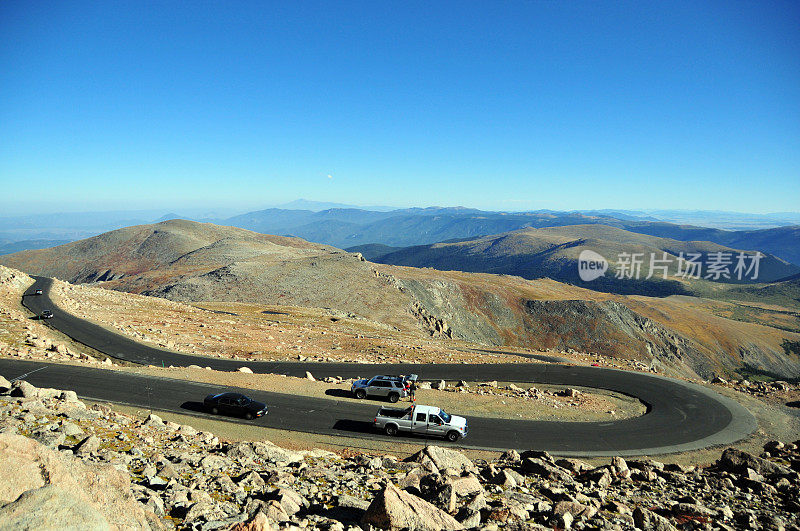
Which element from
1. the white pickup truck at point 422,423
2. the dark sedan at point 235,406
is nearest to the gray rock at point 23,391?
the dark sedan at point 235,406

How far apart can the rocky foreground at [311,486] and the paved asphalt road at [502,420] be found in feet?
16.6

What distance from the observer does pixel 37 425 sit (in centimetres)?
1377

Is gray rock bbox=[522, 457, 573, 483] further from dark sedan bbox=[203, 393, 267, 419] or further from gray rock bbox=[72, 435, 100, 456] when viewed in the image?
gray rock bbox=[72, 435, 100, 456]

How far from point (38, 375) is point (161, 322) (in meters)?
24.2

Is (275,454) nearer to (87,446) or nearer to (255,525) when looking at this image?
(87,446)

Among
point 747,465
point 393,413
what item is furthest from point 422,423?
point 747,465

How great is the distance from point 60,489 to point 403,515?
699cm

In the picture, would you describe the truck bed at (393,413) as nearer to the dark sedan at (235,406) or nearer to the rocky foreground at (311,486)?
the rocky foreground at (311,486)

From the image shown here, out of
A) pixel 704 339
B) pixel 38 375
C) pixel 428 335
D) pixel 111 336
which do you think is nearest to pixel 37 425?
pixel 38 375

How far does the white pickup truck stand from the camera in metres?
21.5

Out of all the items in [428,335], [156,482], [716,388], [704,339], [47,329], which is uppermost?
[156,482]

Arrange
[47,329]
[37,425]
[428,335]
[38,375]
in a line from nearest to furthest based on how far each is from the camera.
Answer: [37,425] < [38,375] < [47,329] < [428,335]

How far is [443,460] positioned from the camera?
1568 cm

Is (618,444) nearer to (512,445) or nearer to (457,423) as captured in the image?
(512,445)
